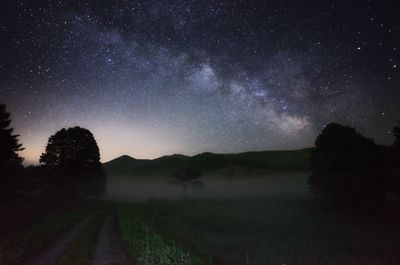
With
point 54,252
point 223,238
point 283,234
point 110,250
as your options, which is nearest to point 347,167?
point 283,234

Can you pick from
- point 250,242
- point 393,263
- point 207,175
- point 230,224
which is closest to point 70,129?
point 230,224

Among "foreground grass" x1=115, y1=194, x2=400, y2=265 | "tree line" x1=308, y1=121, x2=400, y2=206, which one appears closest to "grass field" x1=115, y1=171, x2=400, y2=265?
"foreground grass" x1=115, y1=194, x2=400, y2=265

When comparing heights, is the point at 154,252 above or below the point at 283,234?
above

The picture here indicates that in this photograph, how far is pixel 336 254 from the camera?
28.2 m

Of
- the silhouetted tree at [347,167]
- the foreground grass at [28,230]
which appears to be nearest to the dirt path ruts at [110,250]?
the foreground grass at [28,230]

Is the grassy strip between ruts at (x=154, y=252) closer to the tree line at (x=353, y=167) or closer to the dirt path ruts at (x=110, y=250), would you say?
the dirt path ruts at (x=110, y=250)

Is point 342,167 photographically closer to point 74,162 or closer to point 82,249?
point 82,249

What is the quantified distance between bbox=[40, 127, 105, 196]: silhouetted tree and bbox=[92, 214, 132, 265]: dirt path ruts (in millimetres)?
39406

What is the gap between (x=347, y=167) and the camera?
5356 cm

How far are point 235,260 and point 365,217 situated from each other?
30551mm

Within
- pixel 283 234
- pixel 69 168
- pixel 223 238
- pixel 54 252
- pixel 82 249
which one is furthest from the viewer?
pixel 69 168

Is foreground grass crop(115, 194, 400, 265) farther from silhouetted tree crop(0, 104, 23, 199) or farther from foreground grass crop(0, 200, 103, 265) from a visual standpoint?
silhouetted tree crop(0, 104, 23, 199)

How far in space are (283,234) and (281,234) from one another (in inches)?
7.6

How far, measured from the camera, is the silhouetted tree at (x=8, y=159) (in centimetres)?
4841
